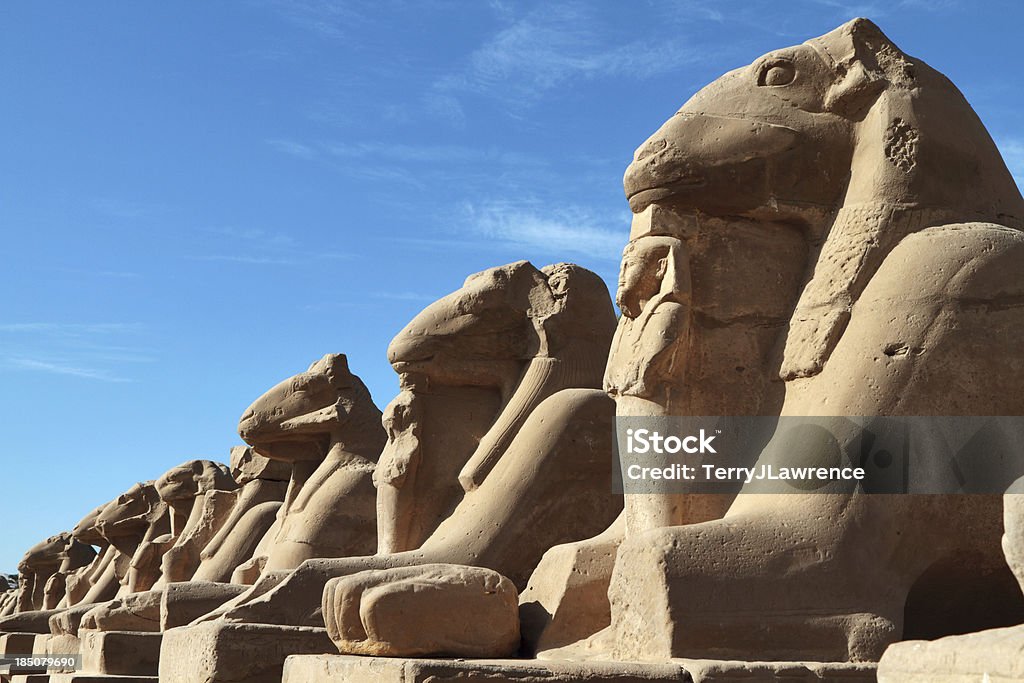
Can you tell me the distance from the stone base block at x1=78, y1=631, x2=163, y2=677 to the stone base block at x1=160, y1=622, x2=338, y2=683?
1.50 meters

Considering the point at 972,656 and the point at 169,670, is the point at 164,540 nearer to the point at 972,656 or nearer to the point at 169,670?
the point at 169,670

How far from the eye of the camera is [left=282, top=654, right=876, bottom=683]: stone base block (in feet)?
10.2

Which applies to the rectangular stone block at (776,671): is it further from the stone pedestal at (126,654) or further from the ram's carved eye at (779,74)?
the stone pedestal at (126,654)

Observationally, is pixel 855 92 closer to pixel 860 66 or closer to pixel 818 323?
pixel 860 66

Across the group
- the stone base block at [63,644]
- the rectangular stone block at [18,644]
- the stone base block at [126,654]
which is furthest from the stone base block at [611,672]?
the rectangular stone block at [18,644]

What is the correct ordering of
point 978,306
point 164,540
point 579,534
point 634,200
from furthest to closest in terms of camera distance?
point 164,540, point 579,534, point 634,200, point 978,306

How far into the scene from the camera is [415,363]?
630cm

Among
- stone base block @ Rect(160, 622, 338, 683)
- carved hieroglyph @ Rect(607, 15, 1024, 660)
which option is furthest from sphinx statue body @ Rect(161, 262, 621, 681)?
carved hieroglyph @ Rect(607, 15, 1024, 660)

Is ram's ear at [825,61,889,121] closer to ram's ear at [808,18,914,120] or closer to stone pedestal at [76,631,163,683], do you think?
ram's ear at [808,18,914,120]

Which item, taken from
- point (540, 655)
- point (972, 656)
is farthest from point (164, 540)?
Result: point (972, 656)

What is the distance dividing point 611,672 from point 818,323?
138 centimetres

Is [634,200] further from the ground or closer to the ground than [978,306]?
further from the ground

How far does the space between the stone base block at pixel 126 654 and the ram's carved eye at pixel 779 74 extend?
3.72 metres

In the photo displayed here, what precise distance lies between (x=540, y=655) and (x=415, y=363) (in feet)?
8.11
